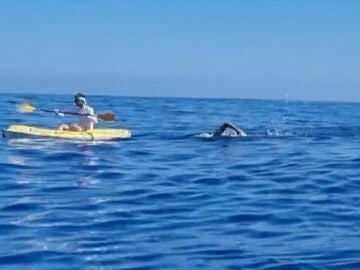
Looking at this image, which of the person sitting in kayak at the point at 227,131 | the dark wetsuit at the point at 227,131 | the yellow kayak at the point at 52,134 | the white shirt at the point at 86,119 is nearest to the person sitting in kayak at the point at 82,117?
the white shirt at the point at 86,119

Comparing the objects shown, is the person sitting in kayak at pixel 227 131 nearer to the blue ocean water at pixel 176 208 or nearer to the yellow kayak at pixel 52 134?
the yellow kayak at pixel 52 134

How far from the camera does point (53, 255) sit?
10.3 metres

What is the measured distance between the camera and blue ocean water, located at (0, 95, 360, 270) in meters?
10.2

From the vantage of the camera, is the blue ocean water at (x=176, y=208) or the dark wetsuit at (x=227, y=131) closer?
the blue ocean water at (x=176, y=208)

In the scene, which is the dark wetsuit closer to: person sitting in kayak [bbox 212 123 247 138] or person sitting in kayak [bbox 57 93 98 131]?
person sitting in kayak [bbox 212 123 247 138]

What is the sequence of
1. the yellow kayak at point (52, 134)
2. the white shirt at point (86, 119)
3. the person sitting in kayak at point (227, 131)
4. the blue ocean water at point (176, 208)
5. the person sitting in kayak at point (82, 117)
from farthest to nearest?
1. the person sitting in kayak at point (227, 131)
2. the white shirt at point (86, 119)
3. the person sitting in kayak at point (82, 117)
4. the yellow kayak at point (52, 134)
5. the blue ocean water at point (176, 208)

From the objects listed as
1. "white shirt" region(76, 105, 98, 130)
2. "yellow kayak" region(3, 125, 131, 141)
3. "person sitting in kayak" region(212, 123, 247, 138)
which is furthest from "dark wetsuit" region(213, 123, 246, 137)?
"white shirt" region(76, 105, 98, 130)

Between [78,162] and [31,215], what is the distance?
27.4ft

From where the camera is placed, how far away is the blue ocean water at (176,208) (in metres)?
10.2

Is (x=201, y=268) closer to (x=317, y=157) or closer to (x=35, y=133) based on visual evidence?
(x=317, y=157)

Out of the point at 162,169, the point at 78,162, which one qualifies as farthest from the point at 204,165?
the point at 78,162

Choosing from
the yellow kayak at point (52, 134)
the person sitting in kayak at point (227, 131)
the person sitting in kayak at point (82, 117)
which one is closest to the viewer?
the yellow kayak at point (52, 134)

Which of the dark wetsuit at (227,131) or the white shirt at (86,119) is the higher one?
the white shirt at (86,119)

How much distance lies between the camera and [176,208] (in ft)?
45.9
